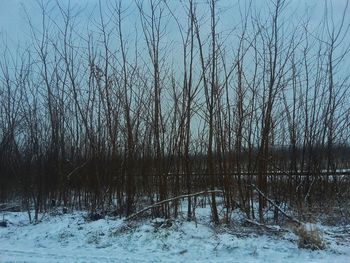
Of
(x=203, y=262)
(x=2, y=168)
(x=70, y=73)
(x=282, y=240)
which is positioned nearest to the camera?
(x=203, y=262)

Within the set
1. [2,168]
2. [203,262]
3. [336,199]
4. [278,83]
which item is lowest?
[203,262]

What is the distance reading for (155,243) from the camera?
7.51m

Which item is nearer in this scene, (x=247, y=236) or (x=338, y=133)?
(x=247, y=236)

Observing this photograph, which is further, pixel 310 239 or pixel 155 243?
pixel 155 243

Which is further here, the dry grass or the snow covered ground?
the dry grass

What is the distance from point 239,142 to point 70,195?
425cm

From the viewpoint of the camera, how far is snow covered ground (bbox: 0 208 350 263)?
21.8 feet

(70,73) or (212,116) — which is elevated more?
(70,73)

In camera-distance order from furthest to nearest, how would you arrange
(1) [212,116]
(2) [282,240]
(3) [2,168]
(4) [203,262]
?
(3) [2,168], (1) [212,116], (2) [282,240], (4) [203,262]

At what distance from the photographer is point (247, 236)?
24.6 feet

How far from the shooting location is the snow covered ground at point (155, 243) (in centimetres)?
666

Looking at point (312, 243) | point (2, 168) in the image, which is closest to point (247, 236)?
point (312, 243)

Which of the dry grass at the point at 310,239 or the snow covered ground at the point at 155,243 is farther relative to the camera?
the dry grass at the point at 310,239

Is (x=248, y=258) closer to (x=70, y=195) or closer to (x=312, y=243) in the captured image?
(x=312, y=243)
